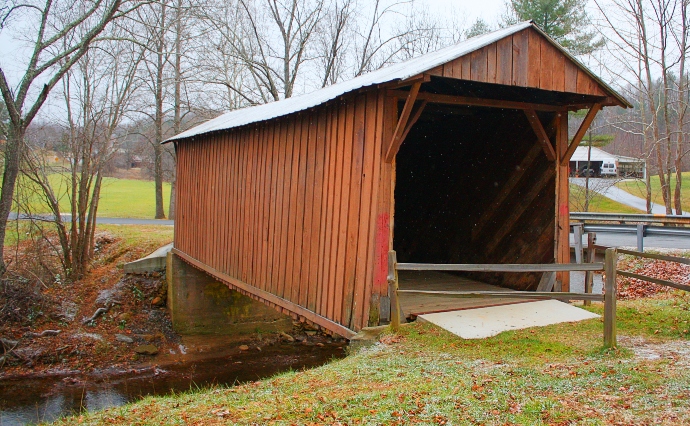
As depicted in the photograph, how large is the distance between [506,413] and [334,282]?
11.1ft

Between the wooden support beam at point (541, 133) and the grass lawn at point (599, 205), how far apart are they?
20.5m

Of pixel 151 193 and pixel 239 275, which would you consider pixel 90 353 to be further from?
pixel 151 193

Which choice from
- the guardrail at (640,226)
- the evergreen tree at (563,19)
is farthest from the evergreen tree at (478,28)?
the guardrail at (640,226)

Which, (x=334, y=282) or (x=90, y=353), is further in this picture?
(x=90, y=353)

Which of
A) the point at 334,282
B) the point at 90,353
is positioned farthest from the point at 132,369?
the point at 334,282

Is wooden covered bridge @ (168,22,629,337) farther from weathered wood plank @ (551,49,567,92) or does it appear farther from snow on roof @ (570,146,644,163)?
snow on roof @ (570,146,644,163)

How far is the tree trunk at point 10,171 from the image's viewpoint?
40.4 feet

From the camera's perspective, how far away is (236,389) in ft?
17.3

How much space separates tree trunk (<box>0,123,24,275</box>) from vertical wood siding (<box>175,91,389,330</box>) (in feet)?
15.2

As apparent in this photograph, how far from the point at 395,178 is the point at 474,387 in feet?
12.1

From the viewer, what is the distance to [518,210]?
27.7 ft

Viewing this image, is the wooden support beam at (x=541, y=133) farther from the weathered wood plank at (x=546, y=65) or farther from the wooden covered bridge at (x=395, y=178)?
the weathered wood plank at (x=546, y=65)

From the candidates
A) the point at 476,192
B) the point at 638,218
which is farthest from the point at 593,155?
the point at 476,192

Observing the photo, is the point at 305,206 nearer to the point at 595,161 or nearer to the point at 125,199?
the point at 125,199
